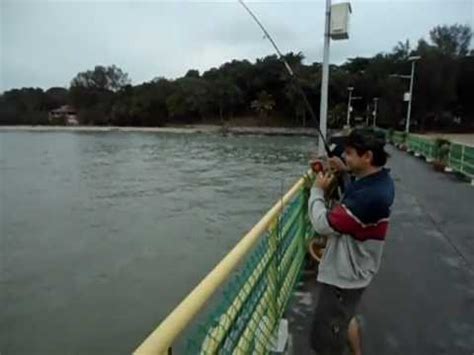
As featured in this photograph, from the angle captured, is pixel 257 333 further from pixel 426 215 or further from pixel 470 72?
pixel 470 72

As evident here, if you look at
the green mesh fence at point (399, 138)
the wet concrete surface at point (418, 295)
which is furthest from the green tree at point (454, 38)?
the wet concrete surface at point (418, 295)

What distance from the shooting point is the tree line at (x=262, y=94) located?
56.8 m

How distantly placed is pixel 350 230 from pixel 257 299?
1.89 feet

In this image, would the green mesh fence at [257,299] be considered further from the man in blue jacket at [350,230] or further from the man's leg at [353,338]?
the man's leg at [353,338]

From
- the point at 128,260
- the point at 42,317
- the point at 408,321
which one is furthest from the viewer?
the point at 128,260

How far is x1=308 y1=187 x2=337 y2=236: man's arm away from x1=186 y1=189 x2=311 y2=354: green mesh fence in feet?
1.10

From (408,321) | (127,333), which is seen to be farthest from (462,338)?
(127,333)

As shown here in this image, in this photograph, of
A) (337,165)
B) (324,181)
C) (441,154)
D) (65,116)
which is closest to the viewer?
(324,181)

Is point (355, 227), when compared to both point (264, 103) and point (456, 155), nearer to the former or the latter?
point (456, 155)

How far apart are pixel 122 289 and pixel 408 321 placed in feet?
16.9

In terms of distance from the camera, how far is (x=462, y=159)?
13305 millimetres

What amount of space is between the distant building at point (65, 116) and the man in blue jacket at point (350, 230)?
99384 mm

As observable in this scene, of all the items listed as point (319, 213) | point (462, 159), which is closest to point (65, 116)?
point (462, 159)

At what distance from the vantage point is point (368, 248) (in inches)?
90.0
